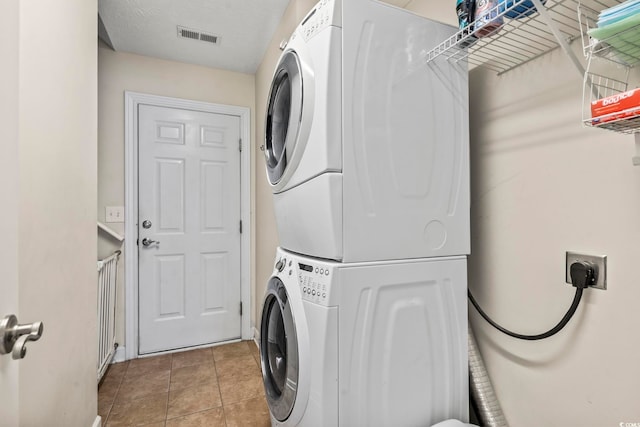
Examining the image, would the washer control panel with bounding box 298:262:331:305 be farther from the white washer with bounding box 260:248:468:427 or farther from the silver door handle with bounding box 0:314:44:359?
the silver door handle with bounding box 0:314:44:359

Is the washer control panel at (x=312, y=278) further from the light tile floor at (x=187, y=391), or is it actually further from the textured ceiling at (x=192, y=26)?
the textured ceiling at (x=192, y=26)

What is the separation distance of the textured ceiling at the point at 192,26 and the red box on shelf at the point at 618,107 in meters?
2.03

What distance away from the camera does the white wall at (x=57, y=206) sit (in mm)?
957

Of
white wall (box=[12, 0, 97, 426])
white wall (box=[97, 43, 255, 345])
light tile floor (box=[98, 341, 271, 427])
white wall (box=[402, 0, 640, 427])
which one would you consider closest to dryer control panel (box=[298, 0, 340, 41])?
white wall (box=[402, 0, 640, 427])

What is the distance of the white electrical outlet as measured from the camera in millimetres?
2582

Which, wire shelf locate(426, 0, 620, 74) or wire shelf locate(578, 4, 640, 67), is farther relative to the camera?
wire shelf locate(426, 0, 620, 74)

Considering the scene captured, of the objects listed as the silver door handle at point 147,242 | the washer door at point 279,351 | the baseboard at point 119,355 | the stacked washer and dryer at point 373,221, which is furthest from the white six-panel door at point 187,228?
the stacked washer and dryer at point 373,221

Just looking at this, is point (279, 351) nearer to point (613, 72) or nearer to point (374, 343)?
point (374, 343)

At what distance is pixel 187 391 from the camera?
209 cm

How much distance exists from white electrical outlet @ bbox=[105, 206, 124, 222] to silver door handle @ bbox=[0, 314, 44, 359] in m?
2.17

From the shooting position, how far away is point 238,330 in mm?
3004

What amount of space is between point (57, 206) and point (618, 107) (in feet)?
5.66

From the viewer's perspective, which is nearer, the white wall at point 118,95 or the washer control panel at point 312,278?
the washer control panel at point 312,278

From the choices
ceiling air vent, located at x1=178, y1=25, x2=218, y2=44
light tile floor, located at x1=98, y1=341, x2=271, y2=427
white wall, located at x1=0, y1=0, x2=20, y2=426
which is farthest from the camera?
ceiling air vent, located at x1=178, y1=25, x2=218, y2=44
